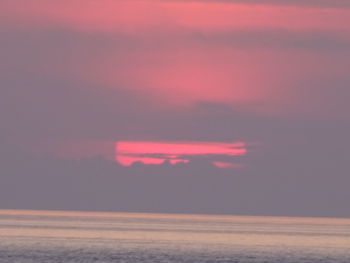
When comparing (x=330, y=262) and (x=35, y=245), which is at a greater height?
(x=35, y=245)

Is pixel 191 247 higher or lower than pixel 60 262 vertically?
higher

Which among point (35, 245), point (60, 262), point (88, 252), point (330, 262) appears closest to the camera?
point (60, 262)

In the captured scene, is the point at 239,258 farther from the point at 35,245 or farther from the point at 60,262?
the point at 35,245

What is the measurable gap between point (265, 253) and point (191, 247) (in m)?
24.8

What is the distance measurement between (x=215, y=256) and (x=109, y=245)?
3669 centimetres

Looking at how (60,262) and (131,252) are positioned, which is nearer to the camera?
(60,262)

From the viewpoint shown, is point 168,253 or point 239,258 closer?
point 239,258

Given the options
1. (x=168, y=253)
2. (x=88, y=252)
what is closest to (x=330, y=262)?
(x=168, y=253)

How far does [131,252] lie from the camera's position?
173m

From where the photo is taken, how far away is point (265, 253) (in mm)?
174625

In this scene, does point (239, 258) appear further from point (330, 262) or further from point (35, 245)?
point (35, 245)

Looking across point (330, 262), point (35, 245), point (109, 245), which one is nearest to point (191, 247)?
point (109, 245)

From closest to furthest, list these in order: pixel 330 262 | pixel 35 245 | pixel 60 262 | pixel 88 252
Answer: pixel 60 262 < pixel 330 262 < pixel 88 252 < pixel 35 245

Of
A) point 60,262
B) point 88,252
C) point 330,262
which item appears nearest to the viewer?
→ point 60,262
